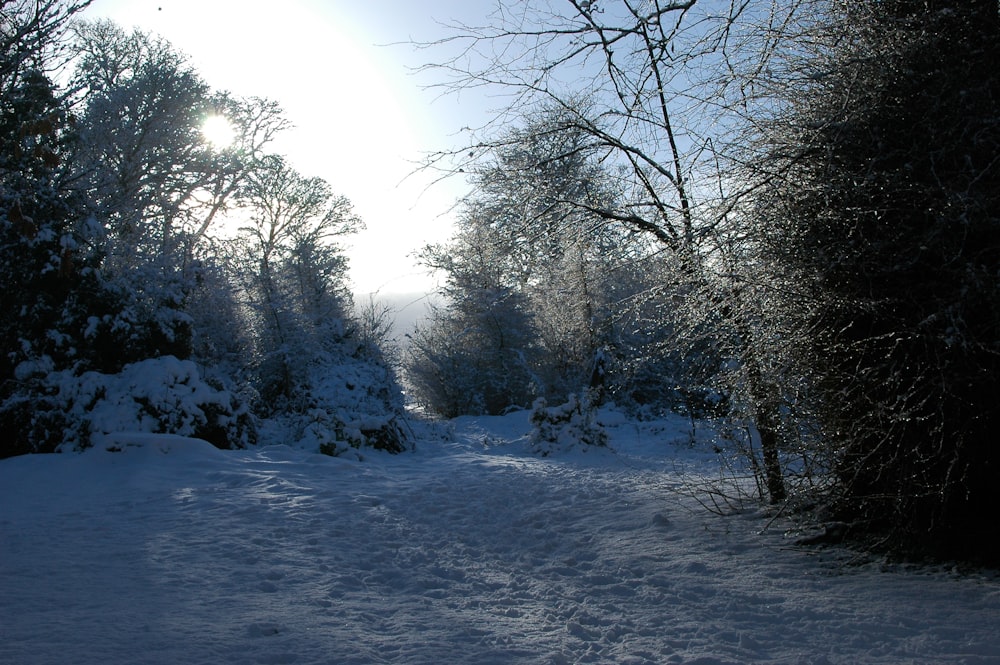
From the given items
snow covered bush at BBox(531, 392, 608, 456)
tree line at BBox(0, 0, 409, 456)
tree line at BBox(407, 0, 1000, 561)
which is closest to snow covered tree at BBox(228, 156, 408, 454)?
tree line at BBox(0, 0, 409, 456)

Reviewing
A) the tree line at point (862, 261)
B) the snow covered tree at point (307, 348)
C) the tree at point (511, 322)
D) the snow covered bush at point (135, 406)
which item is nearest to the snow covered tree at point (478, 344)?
the tree at point (511, 322)

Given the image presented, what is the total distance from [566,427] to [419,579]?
20.6 feet

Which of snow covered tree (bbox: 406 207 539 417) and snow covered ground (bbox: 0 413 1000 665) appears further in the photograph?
snow covered tree (bbox: 406 207 539 417)

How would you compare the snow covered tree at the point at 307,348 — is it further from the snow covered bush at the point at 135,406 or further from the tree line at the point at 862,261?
the tree line at the point at 862,261

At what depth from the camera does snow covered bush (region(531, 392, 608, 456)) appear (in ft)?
31.7

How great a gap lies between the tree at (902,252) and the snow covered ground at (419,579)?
2.01 ft

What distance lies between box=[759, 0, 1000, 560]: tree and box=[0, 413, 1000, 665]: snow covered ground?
61cm

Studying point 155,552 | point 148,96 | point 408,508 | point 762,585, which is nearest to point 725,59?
point 762,585

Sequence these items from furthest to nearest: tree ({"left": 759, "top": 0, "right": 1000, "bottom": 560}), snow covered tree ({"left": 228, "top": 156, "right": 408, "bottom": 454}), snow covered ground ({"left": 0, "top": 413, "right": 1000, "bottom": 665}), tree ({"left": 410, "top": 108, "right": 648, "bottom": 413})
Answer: snow covered tree ({"left": 228, "top": 156, "right": 408, "bottom": 454}) → tree ({"left": 410, "top": 108, "right": 648, "bottom": 413}) → tree ({"left": 759, "top": 0, "right": 1000, "bottom": 560}) → snow covered ground ({"left": 0, "top": 413, "right": 1000, "bottom": 665})

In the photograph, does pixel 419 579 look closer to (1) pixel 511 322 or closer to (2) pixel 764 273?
(2) pixel 764 273

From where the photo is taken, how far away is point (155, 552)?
3896 mm

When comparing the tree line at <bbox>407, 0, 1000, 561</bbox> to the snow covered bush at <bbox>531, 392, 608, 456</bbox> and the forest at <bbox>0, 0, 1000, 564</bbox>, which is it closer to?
the forest at <bbox>0, 0, 1000, 564</bbox>

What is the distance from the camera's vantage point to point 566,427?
9867mm

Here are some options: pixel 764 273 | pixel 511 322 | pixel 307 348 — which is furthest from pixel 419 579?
pixel 511 322
